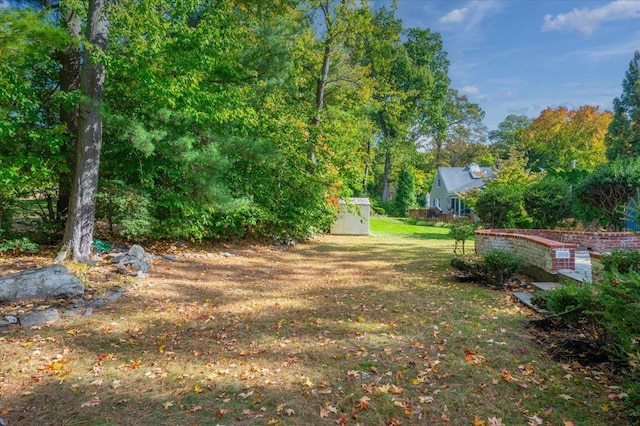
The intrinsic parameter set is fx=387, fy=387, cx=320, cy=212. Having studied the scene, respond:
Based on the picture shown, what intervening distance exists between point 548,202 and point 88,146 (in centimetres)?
1192

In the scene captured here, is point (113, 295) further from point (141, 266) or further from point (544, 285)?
point (544, 285)

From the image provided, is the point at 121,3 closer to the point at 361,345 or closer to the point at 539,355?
the point at 361,345

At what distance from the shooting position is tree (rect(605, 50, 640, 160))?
24.1 metres

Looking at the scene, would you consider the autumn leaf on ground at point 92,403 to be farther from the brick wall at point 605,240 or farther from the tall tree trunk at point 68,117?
the brick wall at point 605,240

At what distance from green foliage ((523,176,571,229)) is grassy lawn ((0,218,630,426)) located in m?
7.16

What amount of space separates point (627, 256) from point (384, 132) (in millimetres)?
31252

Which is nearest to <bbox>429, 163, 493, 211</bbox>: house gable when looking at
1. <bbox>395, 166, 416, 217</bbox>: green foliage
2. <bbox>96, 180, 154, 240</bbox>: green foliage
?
<bbox>395, 166, 416, 217</bbox>: green foliage

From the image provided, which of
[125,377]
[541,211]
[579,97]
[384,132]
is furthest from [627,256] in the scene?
[579,97]

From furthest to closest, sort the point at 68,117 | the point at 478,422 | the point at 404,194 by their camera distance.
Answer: the point at 404,194
the point at 68,117
the point at 478,422

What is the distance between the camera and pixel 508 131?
152ft

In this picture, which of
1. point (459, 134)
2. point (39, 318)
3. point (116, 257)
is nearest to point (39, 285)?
point (39, 318)

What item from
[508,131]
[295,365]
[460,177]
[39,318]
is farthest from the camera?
[508,131]

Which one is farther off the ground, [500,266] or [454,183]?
[454,183]

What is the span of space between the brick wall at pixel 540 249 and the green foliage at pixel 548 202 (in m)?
4.34
